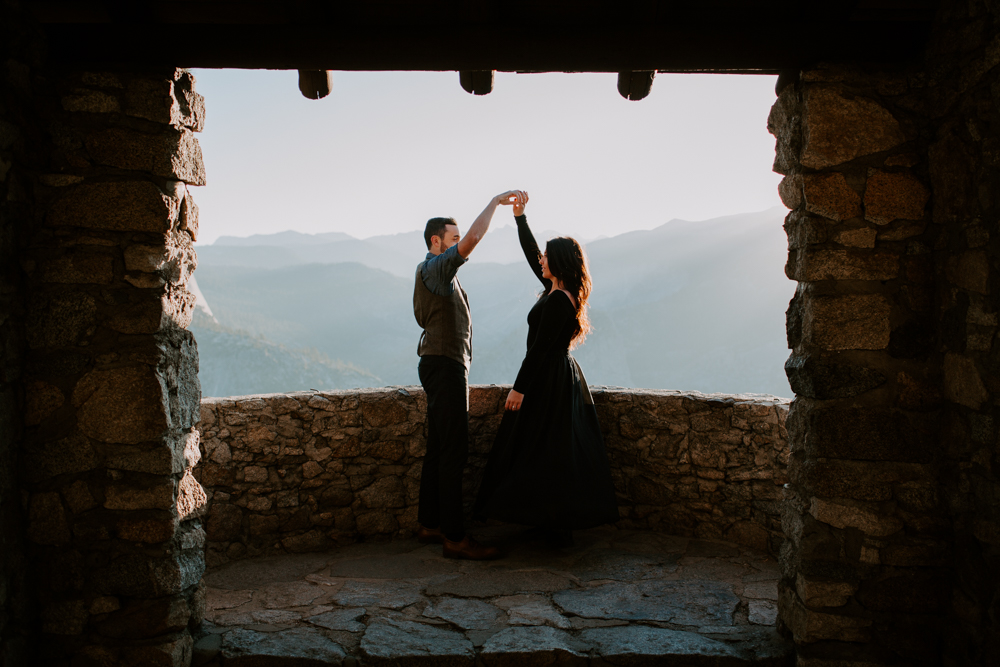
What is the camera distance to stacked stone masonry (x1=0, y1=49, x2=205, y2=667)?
2225 mm

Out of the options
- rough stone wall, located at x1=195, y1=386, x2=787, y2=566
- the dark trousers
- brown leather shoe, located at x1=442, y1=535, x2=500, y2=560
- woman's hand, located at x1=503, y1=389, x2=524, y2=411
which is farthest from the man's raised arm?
brown leather shoe, located at x1=442, y1=535, x2=500, y2=560

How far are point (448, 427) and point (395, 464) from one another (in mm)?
613

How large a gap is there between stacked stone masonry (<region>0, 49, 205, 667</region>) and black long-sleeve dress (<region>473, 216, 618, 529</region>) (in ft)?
5.37

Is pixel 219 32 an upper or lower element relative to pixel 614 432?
upper

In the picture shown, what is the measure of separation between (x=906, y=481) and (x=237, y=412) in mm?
3161

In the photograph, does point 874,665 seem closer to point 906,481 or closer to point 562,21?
point 906,481

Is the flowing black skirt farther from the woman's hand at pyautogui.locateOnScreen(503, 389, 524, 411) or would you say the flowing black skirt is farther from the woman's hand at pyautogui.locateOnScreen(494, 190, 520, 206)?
the woman's hand at pyautogui.locateOnScreen(494, 190, 520, 206)

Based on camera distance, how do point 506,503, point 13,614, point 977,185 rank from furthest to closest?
point 506,503 → point 13,614 → point 977,185

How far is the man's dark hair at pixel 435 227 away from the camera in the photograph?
3.49 m

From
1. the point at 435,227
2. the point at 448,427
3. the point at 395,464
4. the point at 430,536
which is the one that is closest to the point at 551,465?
the point at 448,427

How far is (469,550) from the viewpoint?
3.42 metres

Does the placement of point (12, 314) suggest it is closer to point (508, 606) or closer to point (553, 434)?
point (508, 606)

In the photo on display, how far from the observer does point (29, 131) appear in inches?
85.9

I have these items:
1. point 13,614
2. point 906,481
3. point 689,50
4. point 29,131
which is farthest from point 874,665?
point 29,131
